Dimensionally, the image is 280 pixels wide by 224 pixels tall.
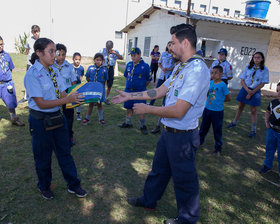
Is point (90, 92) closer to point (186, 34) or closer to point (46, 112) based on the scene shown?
point (46, 112)

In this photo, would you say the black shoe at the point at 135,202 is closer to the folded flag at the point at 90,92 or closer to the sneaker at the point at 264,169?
the folded flag at the point at 90,92

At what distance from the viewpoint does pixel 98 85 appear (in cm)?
324

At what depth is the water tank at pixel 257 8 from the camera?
13.9 metres

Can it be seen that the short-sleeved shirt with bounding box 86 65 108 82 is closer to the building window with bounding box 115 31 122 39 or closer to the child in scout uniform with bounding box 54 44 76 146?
the child in scout uniform with bounding box 54 44 76 146

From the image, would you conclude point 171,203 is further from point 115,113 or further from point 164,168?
point 115,113

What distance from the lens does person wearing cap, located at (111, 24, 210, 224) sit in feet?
6.49

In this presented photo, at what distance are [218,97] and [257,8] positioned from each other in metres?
13.5

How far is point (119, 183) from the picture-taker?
11.2 feet

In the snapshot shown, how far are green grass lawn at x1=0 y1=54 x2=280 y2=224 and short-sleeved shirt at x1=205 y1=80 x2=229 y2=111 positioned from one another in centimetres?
107

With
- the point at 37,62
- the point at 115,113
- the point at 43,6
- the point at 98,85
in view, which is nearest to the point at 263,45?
the point at 115,113

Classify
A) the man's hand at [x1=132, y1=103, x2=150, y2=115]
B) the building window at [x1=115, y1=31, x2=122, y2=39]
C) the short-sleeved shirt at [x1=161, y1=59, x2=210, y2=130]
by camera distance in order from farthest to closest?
the building window at [x1=115, y1=31, x2=122, y2=39], the man's hand at [x1=132, y1=103, x2=150, y2=115], the short-sleeved shirt at [x1=161, y1=59, x2=210, y2=130]

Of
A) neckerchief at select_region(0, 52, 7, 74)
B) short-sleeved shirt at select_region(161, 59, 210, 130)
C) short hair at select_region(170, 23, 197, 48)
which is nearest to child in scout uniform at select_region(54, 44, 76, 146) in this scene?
neckerchief at select_region(0, 52, 7, 74)

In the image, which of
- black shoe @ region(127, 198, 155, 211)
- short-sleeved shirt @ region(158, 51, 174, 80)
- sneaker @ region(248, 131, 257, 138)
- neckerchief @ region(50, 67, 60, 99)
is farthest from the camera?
short-sleeved shirt @ region(158, 51, 174, 80)

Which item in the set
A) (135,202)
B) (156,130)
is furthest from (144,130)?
(135,202)
